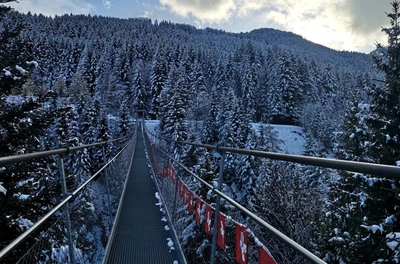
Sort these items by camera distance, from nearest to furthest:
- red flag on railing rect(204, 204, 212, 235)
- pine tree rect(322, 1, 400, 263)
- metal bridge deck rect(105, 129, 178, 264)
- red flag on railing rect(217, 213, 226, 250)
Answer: red flag on railing rect(217, 213, 226, 250), red flag on railing rect(204, 204, 212, 235), metal bridge deck rect(105, 129, 178, 264), pine tree rect(322, 1, 400, 263)

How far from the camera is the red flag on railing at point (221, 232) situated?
2936 mm

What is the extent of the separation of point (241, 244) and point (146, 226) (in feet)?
16.3

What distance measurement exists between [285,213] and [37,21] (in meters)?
168

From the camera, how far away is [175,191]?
20.4ft

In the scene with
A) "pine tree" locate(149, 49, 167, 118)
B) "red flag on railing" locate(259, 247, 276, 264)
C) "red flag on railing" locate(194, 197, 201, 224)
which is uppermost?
"pine tree" locate(149, 49, 167, 118)

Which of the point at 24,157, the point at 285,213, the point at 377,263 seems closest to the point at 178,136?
the point at 285,213

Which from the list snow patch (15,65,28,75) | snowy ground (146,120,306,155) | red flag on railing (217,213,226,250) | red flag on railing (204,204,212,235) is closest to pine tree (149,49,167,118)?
snowy ground (146,120,306,155)

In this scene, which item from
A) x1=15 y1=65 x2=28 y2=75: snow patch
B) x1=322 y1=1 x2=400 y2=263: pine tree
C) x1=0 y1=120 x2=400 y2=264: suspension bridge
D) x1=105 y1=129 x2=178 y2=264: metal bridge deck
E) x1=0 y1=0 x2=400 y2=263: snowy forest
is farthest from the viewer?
x1=322 y1=1 x2=400 y2=263: pine tree

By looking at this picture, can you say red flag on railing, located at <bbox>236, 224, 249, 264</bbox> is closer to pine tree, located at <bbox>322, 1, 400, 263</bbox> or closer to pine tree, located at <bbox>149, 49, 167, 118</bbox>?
pine tree, located at <bbox>322, 1, 400, 263</bbox>

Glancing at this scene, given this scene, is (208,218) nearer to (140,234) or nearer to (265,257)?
(265,257)

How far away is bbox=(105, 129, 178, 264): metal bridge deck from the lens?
5298 mm

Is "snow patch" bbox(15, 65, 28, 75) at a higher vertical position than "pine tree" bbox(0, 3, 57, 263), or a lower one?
higher

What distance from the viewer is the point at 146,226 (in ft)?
22.7

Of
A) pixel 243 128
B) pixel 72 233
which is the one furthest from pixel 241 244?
pixel 243 128
